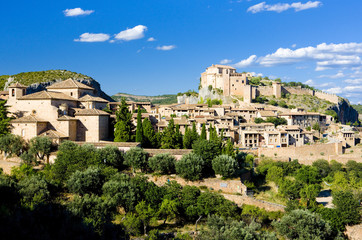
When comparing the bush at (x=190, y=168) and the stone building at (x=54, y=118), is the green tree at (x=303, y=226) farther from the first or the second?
the stone building at (x=54, y=118)

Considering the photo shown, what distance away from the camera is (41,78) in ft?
230

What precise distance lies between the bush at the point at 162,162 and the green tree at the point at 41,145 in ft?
29.4

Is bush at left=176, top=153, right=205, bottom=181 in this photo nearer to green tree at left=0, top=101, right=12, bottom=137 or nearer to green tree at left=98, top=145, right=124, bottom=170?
green tree at left=98, top=145, right=124, bottom=170

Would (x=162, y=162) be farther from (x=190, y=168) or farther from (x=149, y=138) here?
(x=149, y=138)

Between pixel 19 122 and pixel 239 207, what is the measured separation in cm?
2161

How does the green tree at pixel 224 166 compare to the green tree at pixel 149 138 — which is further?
the green tree at pixel 149 138

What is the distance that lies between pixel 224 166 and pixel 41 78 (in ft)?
183

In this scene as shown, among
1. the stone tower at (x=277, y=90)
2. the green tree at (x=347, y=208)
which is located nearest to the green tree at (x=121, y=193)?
the green tree at (x=347, y=208)

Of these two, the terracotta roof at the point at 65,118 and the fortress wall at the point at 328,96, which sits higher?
the fortress wall at the point at 328,96

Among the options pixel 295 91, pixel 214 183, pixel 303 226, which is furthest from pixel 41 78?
pixel 303 226

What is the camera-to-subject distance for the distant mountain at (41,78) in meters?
65.5

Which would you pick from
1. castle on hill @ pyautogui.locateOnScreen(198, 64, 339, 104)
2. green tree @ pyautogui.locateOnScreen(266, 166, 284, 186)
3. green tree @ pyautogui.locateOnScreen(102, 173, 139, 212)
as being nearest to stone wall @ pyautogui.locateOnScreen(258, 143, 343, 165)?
green tree @ pyautogui.locateOnScreen(266, 166, 284, 186)

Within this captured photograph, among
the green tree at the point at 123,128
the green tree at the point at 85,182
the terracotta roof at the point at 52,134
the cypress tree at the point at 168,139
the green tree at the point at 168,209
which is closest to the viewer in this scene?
the green tree at the point at 168,209

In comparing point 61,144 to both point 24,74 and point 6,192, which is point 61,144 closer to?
point 6,192
